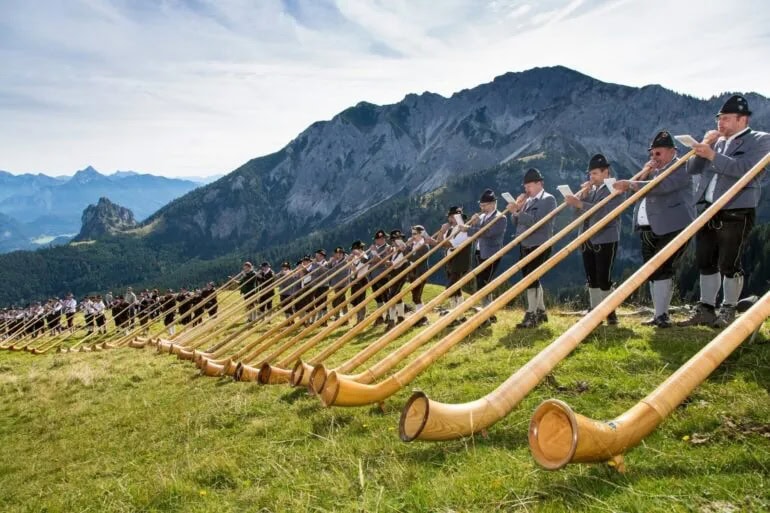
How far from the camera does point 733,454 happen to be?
11.5 feet

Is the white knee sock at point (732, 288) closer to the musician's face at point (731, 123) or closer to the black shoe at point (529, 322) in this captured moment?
the musician's face at point (731, 123)

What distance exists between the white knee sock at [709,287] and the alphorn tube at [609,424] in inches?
181

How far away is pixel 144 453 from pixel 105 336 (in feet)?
75.3

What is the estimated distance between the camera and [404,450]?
4508 millimetres

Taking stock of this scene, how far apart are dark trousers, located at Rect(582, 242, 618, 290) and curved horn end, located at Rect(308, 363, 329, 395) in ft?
16.6

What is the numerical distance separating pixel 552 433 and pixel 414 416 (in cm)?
115

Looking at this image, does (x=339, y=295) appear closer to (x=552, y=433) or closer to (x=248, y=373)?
(x=248, y=373)

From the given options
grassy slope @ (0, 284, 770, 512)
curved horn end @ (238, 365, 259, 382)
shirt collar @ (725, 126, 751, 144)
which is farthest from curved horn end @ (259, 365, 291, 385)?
shirt collar @ (725, 126, 751, 144)

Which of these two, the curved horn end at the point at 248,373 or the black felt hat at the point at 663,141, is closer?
the black felt hat at the point at 663,141

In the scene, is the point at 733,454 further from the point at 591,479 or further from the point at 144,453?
the point at 144,453

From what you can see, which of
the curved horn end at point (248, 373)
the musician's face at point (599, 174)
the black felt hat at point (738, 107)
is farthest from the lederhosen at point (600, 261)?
the curved horn end at point (248, 373)

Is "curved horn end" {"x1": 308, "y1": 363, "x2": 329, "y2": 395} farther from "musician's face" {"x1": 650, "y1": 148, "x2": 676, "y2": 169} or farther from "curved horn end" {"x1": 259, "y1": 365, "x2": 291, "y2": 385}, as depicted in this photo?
"musician's face" {"x1": 650, "y1": 148, "x2": 676, "y2": 169}

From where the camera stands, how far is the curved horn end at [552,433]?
9.15 feet

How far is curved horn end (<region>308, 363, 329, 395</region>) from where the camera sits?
5.58m
